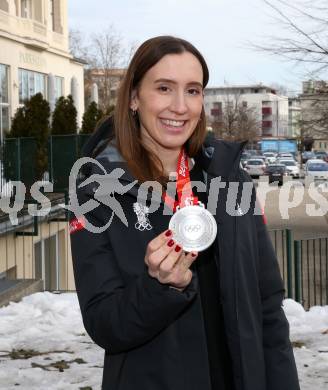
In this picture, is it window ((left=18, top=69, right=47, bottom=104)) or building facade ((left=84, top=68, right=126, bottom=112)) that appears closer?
window ((left=18, top=69, right=47, bottom=104))

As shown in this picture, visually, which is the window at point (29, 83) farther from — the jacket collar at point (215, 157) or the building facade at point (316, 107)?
the jacket collar at point (215, 157)

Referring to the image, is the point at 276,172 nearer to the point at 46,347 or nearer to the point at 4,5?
the point at 4,5

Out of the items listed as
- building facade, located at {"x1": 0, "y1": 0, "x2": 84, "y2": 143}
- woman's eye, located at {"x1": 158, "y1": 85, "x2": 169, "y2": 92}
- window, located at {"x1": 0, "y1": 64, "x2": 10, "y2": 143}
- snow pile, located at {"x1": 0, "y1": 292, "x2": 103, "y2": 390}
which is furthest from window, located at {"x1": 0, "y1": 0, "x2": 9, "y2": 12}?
woman's eye, located at {"x1": 158, "y1": 85, "x2": 169, "y2": 92}

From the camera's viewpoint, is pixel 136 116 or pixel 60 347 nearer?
pixel 136 116

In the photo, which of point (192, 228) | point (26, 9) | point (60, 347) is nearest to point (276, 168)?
point (26, 9)

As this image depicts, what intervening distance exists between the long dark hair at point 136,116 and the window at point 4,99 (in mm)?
26901

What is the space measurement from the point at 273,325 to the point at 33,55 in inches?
1224

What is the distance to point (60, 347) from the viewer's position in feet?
23.4

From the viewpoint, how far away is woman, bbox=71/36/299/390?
1.89m

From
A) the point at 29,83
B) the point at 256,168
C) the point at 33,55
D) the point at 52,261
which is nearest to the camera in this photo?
the point at 52,261

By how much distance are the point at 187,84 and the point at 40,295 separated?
23.8 feet

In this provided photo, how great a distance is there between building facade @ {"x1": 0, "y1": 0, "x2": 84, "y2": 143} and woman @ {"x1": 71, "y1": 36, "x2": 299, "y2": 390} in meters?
26.9

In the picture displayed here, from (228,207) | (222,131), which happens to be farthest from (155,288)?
(222,131)

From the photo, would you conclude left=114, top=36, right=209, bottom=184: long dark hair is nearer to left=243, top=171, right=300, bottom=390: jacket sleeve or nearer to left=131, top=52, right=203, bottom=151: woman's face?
left=131, top=52, right=203, bottom=151: woman's face
